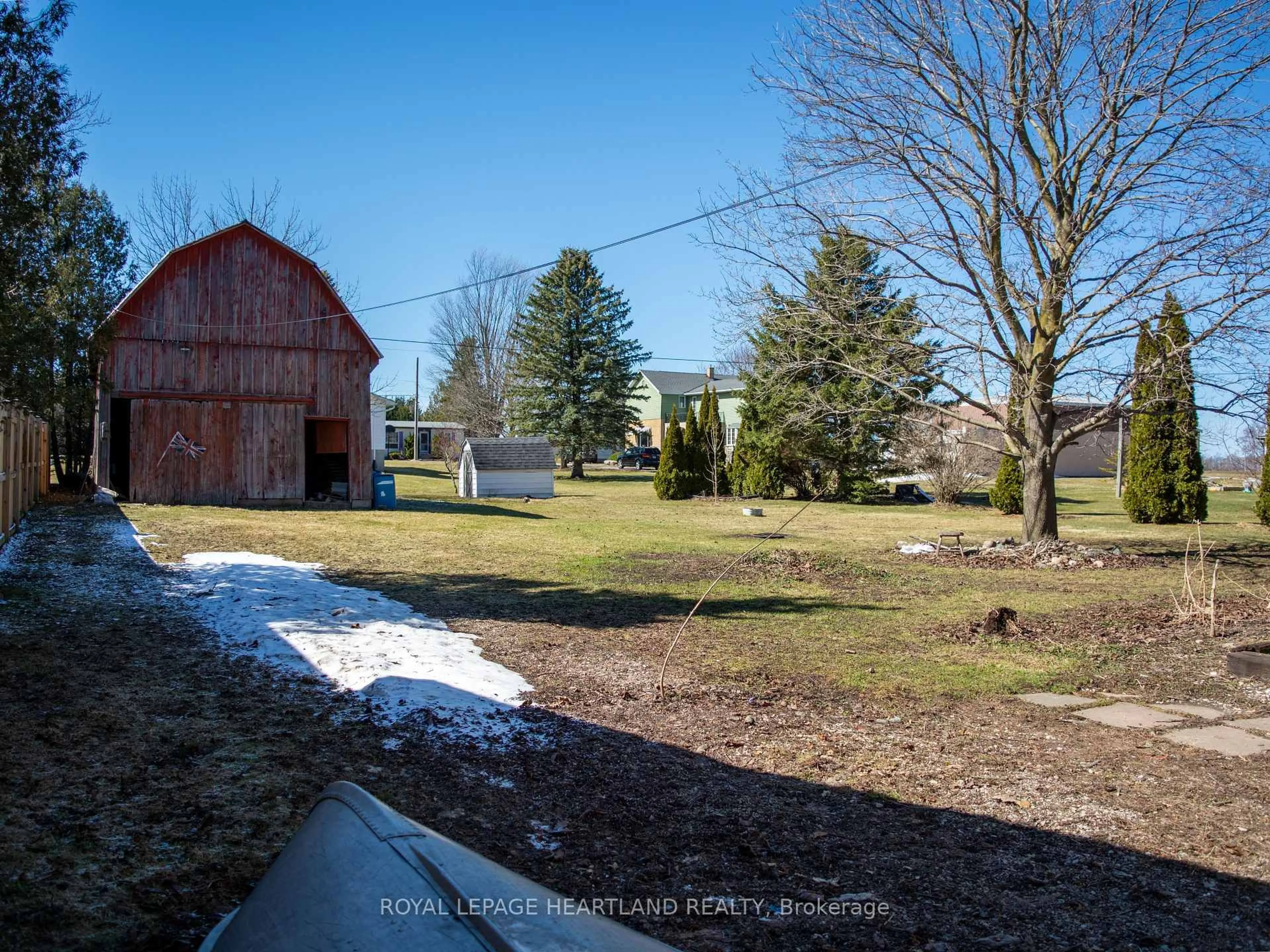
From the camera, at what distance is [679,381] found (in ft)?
235

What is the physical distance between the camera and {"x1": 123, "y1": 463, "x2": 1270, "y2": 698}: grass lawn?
289 inches

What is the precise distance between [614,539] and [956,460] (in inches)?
620

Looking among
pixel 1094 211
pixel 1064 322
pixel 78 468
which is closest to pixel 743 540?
pixel 1064 322

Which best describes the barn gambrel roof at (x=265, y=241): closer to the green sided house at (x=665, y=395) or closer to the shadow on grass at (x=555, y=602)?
the shadow on grass at (x=555, y=602)

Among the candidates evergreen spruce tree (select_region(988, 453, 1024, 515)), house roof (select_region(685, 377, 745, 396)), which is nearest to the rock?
evergreen spruce tree (select_region(988, 453, 1024, 515))

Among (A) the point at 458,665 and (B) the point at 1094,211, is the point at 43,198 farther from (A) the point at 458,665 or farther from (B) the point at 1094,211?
(B) the point at 1094,211

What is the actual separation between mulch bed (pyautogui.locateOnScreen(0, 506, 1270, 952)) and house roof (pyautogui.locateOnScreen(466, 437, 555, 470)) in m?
22.6

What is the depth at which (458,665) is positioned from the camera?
21.3ft

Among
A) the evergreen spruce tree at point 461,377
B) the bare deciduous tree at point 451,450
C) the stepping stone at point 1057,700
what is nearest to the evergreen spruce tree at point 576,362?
the bare deciduous tree at point 451,450

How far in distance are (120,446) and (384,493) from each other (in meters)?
6.78

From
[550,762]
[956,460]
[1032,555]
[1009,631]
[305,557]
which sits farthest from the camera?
[956,460]

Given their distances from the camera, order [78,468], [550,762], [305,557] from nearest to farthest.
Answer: [550,762] < [305,557] < [78,468]

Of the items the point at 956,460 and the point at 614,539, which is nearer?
the point at 614,539

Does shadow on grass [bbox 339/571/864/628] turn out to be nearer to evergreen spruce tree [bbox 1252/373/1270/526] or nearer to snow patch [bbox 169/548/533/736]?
snow patch [bbox 169/548/533/736]
